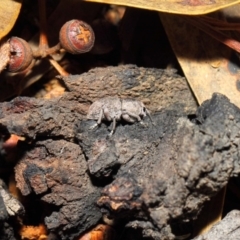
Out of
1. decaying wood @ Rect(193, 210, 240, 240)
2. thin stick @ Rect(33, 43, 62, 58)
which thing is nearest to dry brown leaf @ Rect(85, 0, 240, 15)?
thin stick @ Rect(33, 43, 62, 58)

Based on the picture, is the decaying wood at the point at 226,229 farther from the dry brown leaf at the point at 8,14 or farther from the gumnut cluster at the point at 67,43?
the dry brown leaf at the point at 8,14

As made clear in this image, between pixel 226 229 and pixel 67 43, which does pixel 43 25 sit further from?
pixel 226 229

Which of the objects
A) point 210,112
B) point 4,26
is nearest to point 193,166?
point 210,112

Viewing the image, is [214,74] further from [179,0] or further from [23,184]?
[23,184]

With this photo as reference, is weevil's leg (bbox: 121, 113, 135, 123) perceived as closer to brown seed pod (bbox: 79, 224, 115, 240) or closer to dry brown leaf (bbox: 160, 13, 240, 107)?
dry brown leaf (bbox: 160, 13, 240, 107)

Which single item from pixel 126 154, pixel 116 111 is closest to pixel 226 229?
pixel 126 154

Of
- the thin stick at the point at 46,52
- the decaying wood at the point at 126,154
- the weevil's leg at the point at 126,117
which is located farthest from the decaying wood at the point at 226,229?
the thin stick at the point at 46,52

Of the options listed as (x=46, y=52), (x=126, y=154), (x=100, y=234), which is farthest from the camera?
(x=46, y=52)
